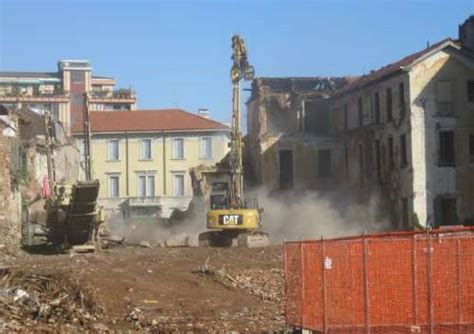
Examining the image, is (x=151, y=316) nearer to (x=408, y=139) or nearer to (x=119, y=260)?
(x=119, y=260)

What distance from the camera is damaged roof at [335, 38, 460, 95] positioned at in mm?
50750

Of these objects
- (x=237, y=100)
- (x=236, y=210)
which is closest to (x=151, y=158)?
(x=237, y=100)

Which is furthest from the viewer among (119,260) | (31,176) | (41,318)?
(31,176)

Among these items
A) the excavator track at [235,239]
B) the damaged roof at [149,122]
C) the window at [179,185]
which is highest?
the damaged roof at [149,122]

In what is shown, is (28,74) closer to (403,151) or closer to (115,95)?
(115,95)

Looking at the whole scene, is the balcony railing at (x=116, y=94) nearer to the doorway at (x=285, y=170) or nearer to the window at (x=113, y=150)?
the window at (x=113, y=150)

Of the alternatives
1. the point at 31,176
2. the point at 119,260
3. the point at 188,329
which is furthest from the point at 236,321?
the point at 31,176

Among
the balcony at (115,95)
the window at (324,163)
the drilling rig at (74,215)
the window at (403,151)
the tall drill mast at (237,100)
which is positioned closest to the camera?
the drilling rig at (74,215)

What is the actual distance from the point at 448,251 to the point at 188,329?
637 cm

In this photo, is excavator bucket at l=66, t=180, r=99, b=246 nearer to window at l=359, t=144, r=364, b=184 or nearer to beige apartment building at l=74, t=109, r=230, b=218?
window at l=359, t=144, r=364, b=184

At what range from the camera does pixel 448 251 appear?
575 inches

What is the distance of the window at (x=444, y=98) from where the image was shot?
51062 millimetres

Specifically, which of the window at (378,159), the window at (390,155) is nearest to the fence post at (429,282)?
the window at (390,155)

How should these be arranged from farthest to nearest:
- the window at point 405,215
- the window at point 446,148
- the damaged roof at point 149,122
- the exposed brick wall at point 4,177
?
the damaged roof at point 149,122 → the window at point 405,215 → the window at point 446,148 → the exposed brick wall at point 4,177
